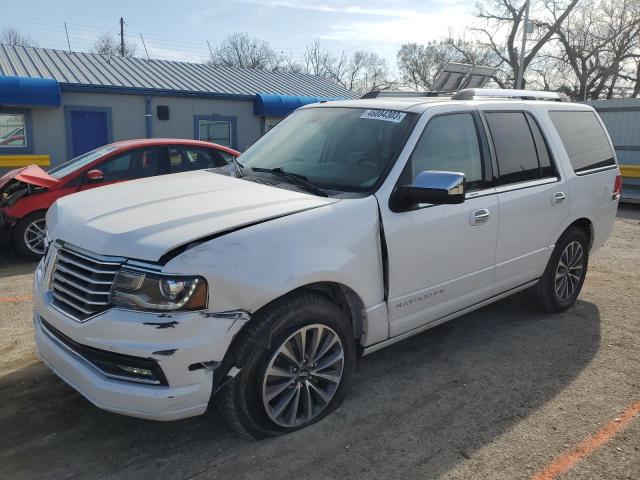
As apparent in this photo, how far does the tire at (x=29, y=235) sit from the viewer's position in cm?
705

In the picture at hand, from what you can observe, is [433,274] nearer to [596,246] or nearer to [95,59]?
[596,246]

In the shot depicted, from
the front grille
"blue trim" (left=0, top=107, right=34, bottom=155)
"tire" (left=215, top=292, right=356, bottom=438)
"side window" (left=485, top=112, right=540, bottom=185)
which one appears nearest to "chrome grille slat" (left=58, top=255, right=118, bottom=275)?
the front grille

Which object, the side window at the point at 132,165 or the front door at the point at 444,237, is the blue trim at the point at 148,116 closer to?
the side window at the point at 132,165

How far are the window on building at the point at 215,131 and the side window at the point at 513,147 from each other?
1345 cm

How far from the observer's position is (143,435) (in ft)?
10.1

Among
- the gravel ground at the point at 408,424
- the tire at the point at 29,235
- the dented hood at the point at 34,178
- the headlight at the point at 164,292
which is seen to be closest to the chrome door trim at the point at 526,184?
the gravel ground at the point at 408,424

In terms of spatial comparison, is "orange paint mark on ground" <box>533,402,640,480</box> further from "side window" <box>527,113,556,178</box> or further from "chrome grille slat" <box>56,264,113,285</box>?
"chrome grille slat" <box>56,264,113,285</box>

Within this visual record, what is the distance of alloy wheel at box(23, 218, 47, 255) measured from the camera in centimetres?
711

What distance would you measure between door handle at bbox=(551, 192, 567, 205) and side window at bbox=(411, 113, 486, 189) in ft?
3.15

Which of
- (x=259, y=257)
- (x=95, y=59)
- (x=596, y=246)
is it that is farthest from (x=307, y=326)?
(x=95, y=59)

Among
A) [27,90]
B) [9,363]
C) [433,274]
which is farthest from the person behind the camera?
[27,90]

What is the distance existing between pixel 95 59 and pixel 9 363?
15304mm

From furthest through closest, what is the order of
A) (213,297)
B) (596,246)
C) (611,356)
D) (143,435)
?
1. (596,246)
2. (611,356)
3. (143,435)
4. (213,297)

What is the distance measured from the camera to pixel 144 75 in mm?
16469
